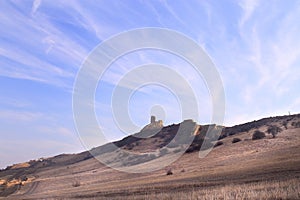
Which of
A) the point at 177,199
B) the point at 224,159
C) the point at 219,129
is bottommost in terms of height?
the point at 177,199

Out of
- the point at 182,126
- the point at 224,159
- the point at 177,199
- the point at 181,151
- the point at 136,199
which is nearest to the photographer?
the point at 177,199

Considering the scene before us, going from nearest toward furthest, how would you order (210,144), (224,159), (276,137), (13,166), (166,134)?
(224,159), (276,137), (210,144), (166,134), (13,166)

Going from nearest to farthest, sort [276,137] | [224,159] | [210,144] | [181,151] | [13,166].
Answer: [224,159] → [276,137] → [210,144] → [181,151] → [13,166]

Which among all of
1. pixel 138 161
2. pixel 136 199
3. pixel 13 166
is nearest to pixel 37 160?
pixel 13 166

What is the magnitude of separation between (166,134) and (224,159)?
71750mm

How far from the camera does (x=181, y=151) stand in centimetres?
9375

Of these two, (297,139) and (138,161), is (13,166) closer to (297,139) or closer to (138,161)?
(138,161)

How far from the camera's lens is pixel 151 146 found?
11744 cm

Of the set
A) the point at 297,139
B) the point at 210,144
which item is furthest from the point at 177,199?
the point at 210,144

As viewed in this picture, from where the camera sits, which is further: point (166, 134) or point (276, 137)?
point (166, 134)

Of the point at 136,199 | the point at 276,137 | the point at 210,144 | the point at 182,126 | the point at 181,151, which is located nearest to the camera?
the point at 136,199

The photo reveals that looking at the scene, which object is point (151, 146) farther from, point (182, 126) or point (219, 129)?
point (219, 129)

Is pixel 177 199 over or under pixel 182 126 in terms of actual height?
under

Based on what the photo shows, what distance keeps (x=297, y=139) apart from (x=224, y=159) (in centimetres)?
1288
